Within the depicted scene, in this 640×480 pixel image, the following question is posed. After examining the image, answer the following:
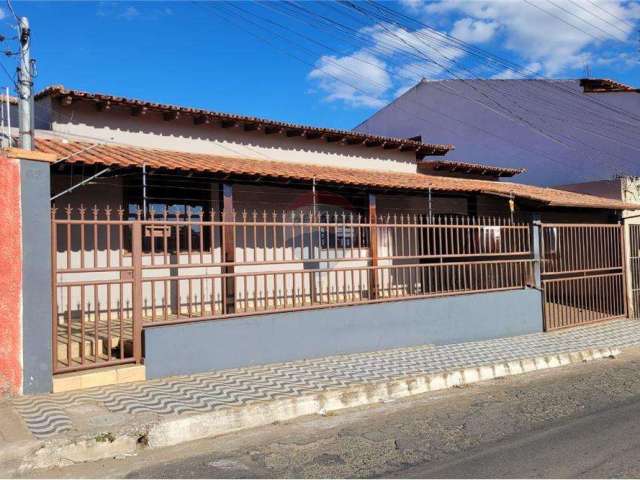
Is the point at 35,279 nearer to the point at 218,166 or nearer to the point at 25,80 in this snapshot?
the point at 25,80

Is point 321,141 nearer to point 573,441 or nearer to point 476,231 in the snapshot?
point 476,231

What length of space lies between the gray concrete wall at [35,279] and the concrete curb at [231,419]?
61.8 inches

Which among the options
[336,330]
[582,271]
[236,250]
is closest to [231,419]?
[336,330]

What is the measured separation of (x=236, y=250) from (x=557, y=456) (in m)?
6.72

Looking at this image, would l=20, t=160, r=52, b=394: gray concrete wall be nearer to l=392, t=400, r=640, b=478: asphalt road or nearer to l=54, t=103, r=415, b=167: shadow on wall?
l=392, t=400, r=640, b=478: asphalt road

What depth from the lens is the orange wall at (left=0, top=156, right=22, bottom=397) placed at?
543cm

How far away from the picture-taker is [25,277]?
557 centimetres

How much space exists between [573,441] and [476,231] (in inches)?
238

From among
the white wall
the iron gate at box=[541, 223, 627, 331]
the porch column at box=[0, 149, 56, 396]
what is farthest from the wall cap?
the iron gate at box=[541, 223, 627, 331]

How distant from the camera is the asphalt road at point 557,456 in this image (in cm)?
376

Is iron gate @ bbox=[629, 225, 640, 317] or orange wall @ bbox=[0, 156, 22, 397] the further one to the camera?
iron gate @ bbox=[629, 225, 640, 317]

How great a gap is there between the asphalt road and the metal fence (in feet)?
11.6

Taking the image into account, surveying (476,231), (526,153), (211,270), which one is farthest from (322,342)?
(526,153)

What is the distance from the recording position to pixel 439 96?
65.1 feet
